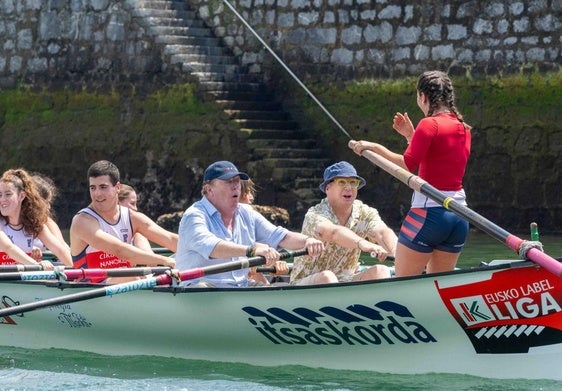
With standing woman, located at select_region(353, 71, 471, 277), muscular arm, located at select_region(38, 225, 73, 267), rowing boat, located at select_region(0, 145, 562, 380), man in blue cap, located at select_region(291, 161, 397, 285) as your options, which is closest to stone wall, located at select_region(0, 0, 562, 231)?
man in blue cap, located at select_region(291, 161, 397, 285)

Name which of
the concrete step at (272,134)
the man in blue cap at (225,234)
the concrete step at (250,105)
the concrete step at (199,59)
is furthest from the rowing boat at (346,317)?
the concrete step at (199,59)

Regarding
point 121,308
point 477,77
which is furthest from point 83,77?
point 121,308

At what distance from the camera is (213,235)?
9859mm

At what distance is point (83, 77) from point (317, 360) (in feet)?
39.6

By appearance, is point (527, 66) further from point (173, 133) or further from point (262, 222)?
point (262, 222)

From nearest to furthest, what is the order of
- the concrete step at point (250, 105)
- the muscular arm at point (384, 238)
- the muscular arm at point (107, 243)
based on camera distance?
1. the muscular arm at point (384, 238)
2. the muscular arm at point (107, 243)
3. the concrete step at point (250, 105)

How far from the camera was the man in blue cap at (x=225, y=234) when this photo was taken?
32.1 ft

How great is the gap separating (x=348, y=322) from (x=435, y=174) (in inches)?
43.3

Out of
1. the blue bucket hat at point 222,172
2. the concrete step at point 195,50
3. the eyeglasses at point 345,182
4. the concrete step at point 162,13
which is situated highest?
the concrete step at point 162,13

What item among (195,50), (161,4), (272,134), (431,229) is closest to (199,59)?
(195,50)

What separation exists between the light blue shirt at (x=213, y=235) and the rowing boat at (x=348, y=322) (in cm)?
23

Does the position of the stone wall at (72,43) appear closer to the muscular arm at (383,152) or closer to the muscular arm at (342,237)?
the muscular arm at (342,237)

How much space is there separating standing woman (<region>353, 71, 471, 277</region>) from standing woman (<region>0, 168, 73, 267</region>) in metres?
3.36

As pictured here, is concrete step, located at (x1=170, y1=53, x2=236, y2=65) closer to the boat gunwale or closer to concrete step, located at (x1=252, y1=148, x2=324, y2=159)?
concrete step, located at (x1=252, y1=148, x2=324, y2=159)
